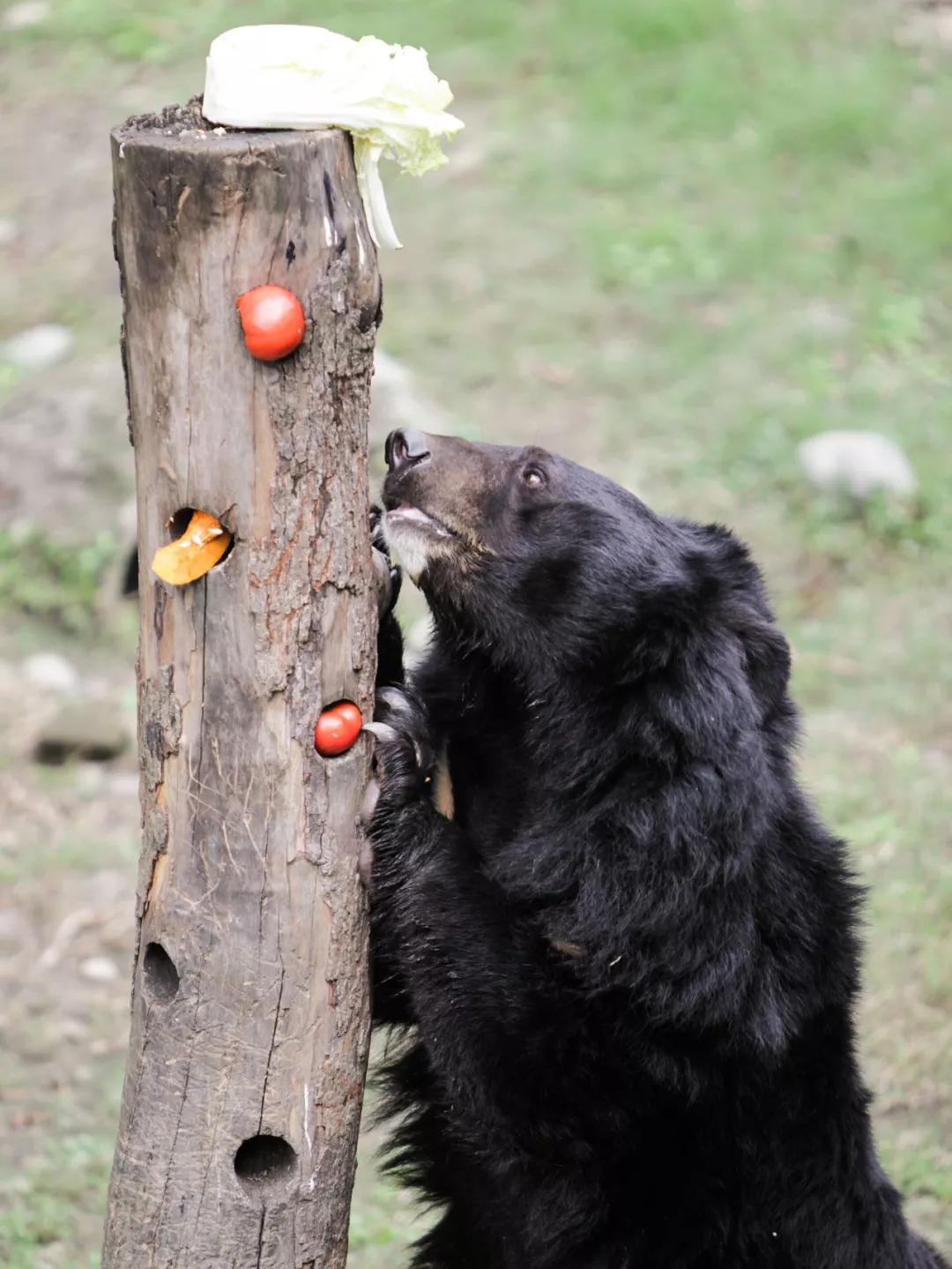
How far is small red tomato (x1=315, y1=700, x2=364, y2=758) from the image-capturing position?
2656mm

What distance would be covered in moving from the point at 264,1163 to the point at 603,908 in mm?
784

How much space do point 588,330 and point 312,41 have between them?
6.64 m

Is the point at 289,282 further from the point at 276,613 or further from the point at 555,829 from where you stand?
the point at 555,829

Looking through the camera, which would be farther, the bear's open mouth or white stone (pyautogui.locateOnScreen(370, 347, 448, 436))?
white stone (pyautogui.locateOnScreen(370, 347, 448, 436))

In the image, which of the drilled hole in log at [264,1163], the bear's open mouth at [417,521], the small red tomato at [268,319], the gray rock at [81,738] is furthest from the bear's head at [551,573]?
the gray rock at [81,738]

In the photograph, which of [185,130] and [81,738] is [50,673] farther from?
[185,130]

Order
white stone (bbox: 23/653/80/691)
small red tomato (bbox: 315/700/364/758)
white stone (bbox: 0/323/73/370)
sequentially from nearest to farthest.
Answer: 1. small red tomato (bbox: 315/700/364/758)
2. white stone (bbox: 23/653/80/691)
3. white stone (bbox: 0/323/73/370)

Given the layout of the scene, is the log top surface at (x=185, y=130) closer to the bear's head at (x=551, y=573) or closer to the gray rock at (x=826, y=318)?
the bear's head at (x=551, y=573)

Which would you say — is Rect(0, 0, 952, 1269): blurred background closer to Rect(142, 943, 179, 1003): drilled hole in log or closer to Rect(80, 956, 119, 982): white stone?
Rect(80, 956, 119, 982): white stone

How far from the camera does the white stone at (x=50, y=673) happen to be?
21.3 ft

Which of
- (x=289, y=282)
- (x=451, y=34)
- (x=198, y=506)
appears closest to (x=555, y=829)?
(x=198, y=506)

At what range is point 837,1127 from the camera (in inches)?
125

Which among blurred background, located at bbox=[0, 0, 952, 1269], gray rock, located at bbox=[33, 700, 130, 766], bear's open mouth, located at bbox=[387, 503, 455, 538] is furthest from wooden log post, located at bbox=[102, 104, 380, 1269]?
gray rock, located at bbox=[33, 700, 130, 766]

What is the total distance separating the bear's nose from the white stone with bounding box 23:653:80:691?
3.70m
